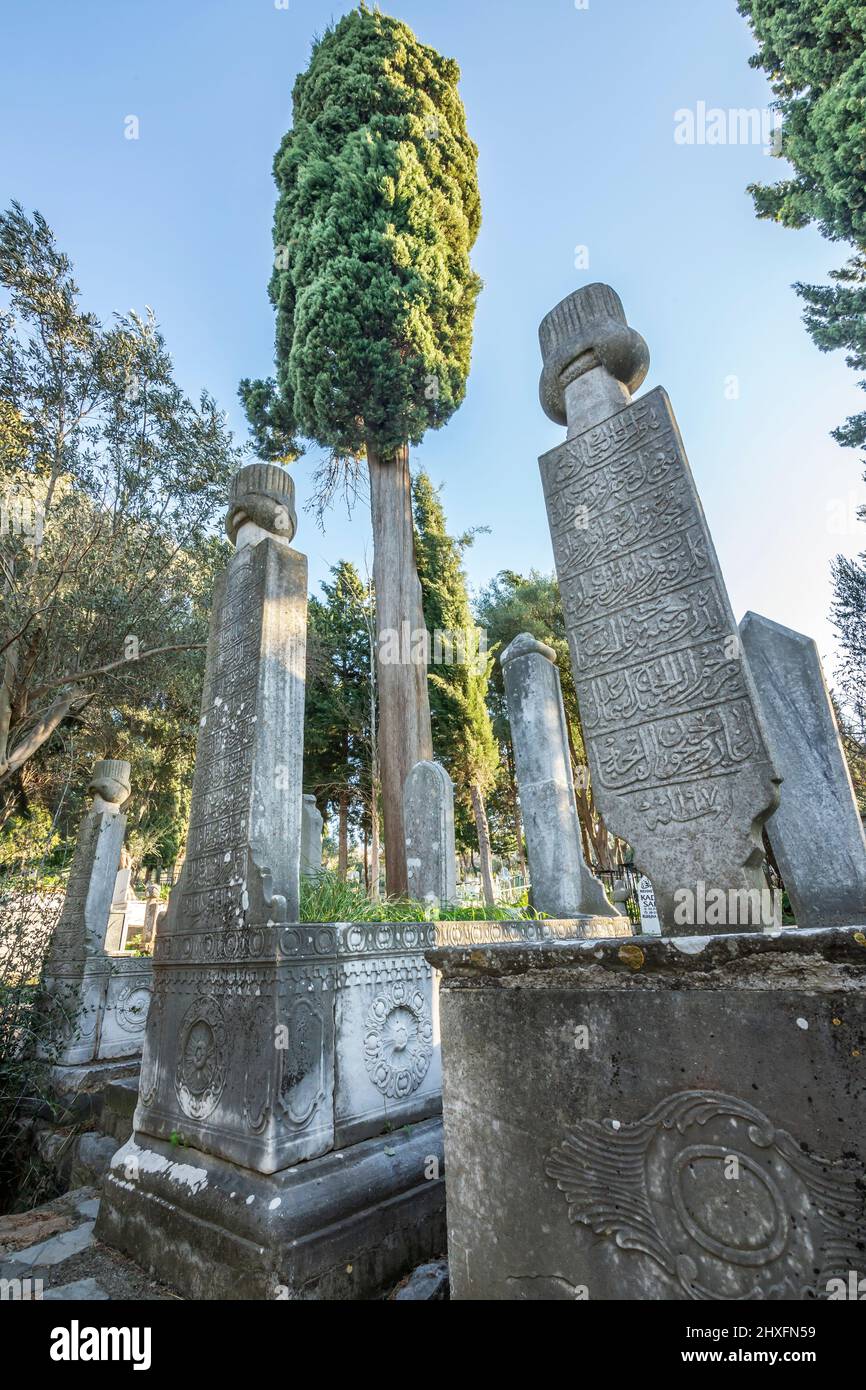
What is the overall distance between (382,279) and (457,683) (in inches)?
358

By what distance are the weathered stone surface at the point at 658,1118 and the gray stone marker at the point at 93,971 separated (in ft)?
18.0

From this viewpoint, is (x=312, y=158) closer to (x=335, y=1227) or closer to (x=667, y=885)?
(x=667, y=885)

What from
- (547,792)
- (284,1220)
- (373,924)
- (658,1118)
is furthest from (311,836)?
(658,1118)

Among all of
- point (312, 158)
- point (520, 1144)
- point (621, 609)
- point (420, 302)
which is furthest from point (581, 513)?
point (312, 158)

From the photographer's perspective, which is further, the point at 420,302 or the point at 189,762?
the point at 189,762

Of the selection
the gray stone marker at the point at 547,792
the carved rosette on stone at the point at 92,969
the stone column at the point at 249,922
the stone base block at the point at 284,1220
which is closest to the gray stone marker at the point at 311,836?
the carved rosette on stone at the point at 92,969

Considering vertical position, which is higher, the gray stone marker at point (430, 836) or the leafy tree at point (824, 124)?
the leafy tree at point (824, 124)

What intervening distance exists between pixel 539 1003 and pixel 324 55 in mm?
15876

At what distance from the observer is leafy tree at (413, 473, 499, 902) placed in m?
15.6

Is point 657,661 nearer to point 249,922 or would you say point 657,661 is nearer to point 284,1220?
point 249,922

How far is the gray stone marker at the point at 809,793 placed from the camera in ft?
7.45

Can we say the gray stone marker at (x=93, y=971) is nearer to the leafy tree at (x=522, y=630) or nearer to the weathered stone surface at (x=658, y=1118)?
the weathered stone surface at (x=658, y=1118)

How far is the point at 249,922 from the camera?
2830 millimetres

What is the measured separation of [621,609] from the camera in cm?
211
